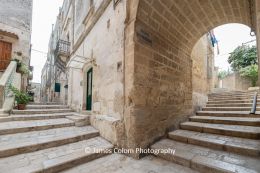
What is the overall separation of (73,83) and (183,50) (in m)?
5.40

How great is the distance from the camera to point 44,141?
289cm

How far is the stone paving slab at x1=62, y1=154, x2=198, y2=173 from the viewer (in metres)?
2.29

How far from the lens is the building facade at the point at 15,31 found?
898cm

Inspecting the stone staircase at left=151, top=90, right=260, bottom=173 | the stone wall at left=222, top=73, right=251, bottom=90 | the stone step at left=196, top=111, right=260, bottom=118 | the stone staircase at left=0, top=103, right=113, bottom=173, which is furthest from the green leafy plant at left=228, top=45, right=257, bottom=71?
the stone staircase at left=0, top=103, right=113, bottom=173

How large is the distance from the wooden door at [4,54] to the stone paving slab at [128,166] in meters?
9.94

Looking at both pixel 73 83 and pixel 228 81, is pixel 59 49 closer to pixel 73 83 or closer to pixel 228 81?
pixel 73 83

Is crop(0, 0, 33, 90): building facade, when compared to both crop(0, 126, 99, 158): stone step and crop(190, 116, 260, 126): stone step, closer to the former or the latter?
crop(0, 126, 99, 158): stone step

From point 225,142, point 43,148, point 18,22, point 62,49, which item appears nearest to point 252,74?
point 225,142

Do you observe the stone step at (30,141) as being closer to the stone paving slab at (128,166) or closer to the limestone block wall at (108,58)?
the stone paving slab at (128,166)

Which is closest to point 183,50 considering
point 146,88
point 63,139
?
point 146,88

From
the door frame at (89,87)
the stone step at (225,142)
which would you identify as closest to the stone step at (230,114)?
the stone step at (225,142)

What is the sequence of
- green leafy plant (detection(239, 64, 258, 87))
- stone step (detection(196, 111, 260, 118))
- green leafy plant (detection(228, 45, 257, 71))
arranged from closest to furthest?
stone step (detection(196, 111, 260, 118))
green leafy plant (detection(239, 64, 258, 87))
green leafy plant (detection(228, 45, 257, 71))

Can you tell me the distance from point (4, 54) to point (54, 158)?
993 centimetres

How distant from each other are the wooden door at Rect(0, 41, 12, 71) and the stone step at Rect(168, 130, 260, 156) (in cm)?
1083
